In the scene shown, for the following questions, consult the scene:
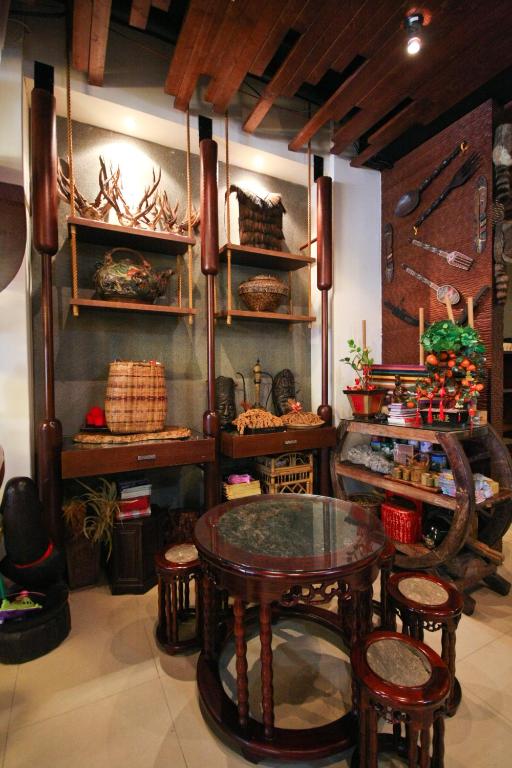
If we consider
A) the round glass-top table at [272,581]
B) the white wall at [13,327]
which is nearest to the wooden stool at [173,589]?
the round glass-top table at [272,581]

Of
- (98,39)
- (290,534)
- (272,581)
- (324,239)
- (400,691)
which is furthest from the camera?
(324,239)

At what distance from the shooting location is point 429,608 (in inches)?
49.0

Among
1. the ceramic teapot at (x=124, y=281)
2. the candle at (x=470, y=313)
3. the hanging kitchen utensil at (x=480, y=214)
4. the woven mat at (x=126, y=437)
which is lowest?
the woven mat at (x=126, y=437)

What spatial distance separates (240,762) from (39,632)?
3.37 ft

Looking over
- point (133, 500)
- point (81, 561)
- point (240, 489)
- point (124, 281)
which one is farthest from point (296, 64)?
point (81, 561)

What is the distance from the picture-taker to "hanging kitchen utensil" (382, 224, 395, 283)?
129 inches

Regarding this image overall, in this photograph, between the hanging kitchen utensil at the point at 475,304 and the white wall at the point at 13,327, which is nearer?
the white wall at the point at 13,327

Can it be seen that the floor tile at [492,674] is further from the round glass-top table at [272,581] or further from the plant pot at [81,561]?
the plant pot at [81,561]

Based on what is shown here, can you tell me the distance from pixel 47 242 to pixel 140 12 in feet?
4.46

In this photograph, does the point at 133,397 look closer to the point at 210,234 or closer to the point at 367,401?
the point at 210,234

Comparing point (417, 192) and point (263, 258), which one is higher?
point (417, 192)

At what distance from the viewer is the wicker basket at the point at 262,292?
2.72 m

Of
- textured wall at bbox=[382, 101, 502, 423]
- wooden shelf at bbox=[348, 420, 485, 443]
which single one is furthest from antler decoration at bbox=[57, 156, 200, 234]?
wooden shelf at bbox=[348, 420, 485, 443]

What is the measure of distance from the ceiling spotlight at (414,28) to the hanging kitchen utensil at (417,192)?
979 millimetres
